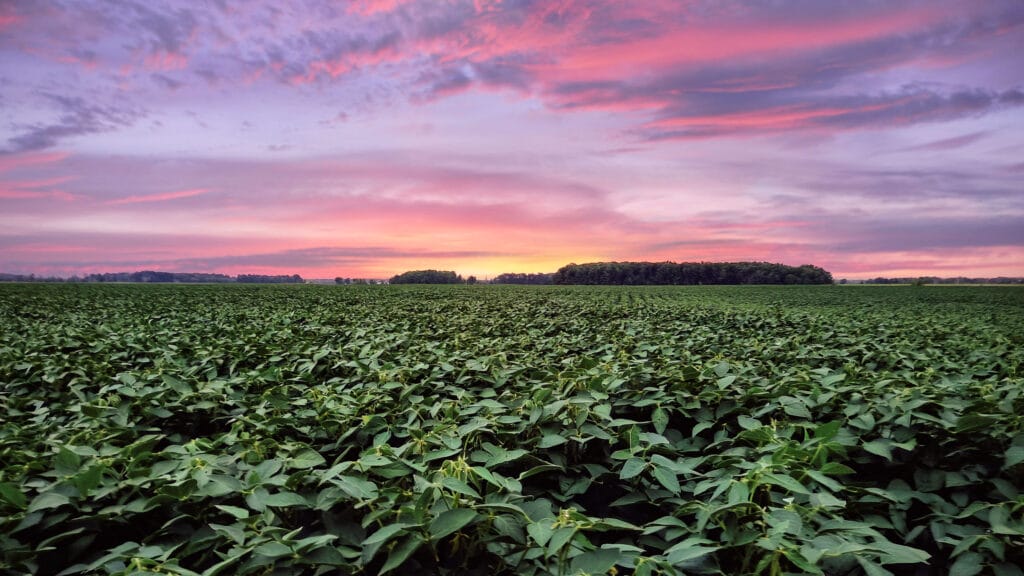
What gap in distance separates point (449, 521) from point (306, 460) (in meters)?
0.92

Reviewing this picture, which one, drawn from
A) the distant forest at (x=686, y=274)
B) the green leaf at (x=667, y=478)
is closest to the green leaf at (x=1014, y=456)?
the green leaf at (x=667, y=478)

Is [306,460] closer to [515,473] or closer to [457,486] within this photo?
[457,486]

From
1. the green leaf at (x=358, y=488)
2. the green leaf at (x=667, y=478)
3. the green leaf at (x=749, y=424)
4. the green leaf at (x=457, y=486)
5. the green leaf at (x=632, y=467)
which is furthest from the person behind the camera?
the green leaf at (x=749, y=424)

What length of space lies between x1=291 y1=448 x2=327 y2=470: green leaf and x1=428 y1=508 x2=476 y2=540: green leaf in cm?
81

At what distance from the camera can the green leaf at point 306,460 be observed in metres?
2.14

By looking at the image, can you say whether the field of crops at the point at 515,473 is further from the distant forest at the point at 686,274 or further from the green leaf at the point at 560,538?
the distant forest at the point at 686,274

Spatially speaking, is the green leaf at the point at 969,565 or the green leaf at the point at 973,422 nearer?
the green leaf at the point at 969,565

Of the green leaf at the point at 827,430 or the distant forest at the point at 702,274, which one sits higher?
the distant forest at the point at 702,274

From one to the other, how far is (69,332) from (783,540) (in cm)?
844

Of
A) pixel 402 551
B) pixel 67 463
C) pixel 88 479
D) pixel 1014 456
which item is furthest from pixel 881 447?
pixel 67 463

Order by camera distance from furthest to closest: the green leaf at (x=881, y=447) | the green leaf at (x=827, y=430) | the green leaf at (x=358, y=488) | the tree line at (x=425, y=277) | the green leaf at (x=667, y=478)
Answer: the tree line at (x=425, y=277)
the green leaf at (x=881, y=447)
the green leaf at (x=827, y=430)
the green leaf at (x=667, y=478)
the green leaf at (x=358, y=488)

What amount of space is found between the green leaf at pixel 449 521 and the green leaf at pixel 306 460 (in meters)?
0.81

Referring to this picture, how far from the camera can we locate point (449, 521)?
1.60 m

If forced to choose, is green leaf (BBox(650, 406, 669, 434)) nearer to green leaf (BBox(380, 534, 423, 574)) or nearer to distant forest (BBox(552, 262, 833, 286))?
green leaf (BBox(380, 534, 423, 574))
